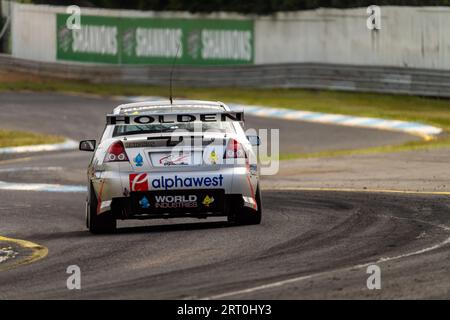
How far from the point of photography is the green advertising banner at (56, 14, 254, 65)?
37906mm

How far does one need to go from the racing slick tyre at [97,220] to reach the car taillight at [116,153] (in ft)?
1.36

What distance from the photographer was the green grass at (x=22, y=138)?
2930 cm

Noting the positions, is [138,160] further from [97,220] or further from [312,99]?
[312,99]

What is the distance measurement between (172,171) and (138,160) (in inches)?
13.3

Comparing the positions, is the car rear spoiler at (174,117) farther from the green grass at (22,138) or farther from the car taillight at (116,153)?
the green grass at (22,138)

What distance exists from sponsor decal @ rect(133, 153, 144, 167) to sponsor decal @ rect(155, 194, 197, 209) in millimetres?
349

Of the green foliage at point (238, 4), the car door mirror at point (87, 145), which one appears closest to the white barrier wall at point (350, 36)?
the green foliage at point (238, 4)

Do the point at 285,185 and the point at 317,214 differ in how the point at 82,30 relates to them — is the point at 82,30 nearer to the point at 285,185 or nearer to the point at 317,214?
the point at 285,185

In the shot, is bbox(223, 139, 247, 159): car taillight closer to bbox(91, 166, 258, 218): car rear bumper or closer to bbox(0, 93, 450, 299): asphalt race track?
bbox(91, 166, 258, 218): car rear bumper

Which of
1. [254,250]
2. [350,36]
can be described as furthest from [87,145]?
[350,36]

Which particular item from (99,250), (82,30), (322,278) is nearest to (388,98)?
(82,30)

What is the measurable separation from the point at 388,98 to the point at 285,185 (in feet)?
51.0

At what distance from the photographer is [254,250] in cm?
1109

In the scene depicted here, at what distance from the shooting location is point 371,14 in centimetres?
3391
